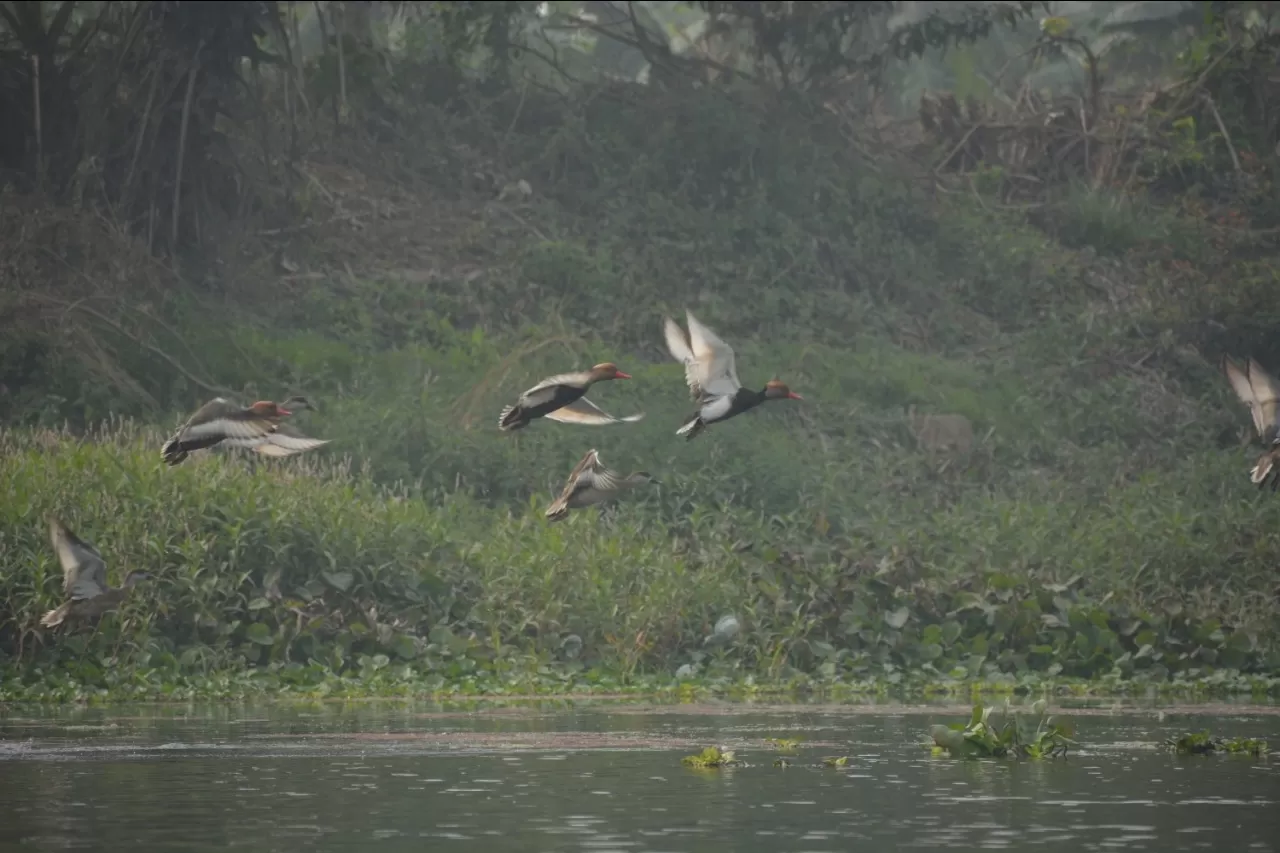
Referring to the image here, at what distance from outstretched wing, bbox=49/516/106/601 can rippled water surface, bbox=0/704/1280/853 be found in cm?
120

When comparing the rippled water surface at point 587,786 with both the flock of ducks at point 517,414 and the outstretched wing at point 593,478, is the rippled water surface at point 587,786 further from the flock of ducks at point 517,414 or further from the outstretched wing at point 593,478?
the outstretched wing at point 593,478

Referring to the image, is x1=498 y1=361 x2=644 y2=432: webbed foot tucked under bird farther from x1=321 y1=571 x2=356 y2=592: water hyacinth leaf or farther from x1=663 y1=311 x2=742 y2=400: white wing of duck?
x1=321 y1=571 x2=356 y2=592: water hyacinth leaf

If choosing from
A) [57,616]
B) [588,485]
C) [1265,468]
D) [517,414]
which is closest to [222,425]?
[517,414]

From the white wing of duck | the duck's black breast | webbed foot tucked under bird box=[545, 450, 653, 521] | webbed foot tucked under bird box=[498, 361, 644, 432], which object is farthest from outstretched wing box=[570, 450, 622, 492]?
the white wing of duck

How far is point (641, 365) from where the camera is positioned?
30.4m

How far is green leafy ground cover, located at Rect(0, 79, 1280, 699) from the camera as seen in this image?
20.3 m

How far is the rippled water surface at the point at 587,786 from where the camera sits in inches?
426

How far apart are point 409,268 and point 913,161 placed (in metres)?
9.23

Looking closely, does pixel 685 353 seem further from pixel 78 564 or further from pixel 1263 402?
pixel 78 564

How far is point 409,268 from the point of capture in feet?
107

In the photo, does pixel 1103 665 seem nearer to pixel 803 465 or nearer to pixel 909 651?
pixel 909 651

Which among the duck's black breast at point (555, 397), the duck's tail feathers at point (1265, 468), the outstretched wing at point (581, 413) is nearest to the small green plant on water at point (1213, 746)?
the duck's tail feathers at point (1265, 468)

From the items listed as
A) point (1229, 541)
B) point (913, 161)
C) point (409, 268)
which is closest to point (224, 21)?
point (409, 268)

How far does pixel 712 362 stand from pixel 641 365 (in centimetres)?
1387
